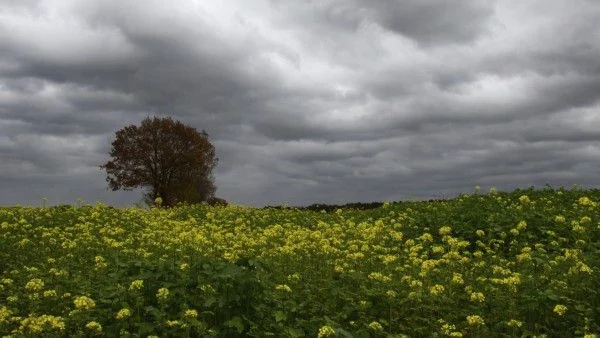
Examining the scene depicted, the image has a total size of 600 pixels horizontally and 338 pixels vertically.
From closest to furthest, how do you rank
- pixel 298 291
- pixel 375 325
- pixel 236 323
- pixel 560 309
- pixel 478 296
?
pixel 236 323
pixel 375 325
pixel 560 309
pixel 478 296
pixel 298 291

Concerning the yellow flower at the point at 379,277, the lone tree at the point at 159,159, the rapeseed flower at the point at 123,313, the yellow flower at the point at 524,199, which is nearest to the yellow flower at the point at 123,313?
the rapeseed flower at the point at 123,313

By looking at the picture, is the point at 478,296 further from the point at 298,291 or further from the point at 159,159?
the point at 159,159

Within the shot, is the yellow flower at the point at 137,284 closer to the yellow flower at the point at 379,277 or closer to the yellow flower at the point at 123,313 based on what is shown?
the yellow flower at the point at 123,313

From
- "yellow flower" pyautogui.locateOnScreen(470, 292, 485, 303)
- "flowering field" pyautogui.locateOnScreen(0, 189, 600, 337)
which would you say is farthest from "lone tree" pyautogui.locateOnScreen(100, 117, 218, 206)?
"yellow flower" pyautogui.locateOnScreen(470, 292, 485, 303)

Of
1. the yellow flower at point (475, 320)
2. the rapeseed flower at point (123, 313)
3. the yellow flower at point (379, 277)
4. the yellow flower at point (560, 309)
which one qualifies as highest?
the yellow flower at point (379, 277)

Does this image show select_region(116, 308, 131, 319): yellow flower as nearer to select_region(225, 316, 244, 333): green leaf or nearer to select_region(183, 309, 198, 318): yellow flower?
select_region(183, 309, 198, 318): yellow flower

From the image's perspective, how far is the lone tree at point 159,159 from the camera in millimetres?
43500

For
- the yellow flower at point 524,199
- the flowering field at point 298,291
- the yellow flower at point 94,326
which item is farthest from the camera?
the yellow flower at point 524,199

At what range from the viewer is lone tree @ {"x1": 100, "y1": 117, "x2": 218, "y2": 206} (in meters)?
43.5

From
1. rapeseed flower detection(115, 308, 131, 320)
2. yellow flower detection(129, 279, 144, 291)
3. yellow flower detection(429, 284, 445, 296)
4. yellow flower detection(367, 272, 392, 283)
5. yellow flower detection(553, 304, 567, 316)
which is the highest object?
yellow flower detection(129, 279, 144, 291)

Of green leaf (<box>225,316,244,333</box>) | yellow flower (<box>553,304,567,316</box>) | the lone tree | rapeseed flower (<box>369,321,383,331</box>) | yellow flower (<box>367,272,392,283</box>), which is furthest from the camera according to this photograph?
the lone tree

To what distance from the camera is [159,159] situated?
43625 mm

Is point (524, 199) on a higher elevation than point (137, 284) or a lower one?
higher

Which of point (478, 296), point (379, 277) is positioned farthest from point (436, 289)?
point (379, 277)
